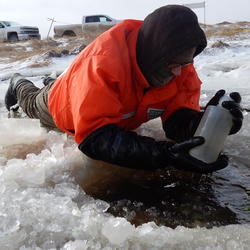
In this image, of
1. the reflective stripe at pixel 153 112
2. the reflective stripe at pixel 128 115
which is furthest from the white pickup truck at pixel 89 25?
the reflective stripe at pixel 128 115

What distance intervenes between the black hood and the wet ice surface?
2.54 feet

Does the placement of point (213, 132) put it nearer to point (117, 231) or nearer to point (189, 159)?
point (189, 159)

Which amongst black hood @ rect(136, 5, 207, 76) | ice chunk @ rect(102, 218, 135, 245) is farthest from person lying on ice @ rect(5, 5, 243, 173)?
ice chunk @ rect(102, 218, 135, 245)

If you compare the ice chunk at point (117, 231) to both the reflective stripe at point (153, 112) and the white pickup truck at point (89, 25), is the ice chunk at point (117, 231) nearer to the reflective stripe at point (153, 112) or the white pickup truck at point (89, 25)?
the reflective stripe at point (153, 112)

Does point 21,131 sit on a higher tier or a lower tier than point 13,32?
higher

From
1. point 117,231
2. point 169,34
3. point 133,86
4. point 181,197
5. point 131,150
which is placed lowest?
point 181,197

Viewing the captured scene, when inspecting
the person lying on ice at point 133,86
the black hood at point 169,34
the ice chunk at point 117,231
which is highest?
the black hood at point 169,34

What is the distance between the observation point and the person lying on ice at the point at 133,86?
6.64 ft

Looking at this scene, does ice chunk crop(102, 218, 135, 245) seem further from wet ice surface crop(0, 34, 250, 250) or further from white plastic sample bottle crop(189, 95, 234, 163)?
white plastic sample bottle crop(189, 95, 234, 163)

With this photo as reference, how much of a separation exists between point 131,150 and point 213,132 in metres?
0.46

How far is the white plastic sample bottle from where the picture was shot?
1940mm

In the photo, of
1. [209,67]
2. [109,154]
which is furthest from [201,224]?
[209,67]

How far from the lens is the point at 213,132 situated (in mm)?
1958

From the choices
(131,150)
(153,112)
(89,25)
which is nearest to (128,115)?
(153,112)
